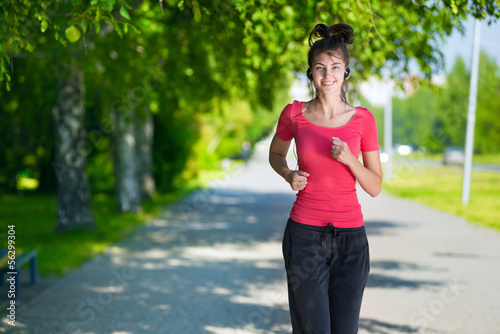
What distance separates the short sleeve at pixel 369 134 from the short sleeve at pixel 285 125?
39 centimetres

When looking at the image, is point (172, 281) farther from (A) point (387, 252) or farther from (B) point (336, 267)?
(B) point (336, 267)

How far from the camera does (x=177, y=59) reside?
1443 centimetres

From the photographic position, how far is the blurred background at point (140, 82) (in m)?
5.42

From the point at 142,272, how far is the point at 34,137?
14994mm

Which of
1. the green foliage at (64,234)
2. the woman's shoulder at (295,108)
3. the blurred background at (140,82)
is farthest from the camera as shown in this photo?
the green foliage at (64,234)

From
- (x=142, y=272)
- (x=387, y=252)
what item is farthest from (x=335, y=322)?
(x=387, y=252)

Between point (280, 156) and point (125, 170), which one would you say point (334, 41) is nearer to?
point (280, 156)

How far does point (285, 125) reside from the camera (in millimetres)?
3123

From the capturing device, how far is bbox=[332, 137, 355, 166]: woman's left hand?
2.74m

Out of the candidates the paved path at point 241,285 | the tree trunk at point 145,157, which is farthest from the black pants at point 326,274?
the tree trunk at point 145,157

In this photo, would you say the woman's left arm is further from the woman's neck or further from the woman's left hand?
the woman's neck

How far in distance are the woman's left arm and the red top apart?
45 mm

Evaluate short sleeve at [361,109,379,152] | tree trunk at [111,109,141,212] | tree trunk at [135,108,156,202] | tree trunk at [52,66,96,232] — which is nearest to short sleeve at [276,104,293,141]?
short sleeve at [361,109,379,152]

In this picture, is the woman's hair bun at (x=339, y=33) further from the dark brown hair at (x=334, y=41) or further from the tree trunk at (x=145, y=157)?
the tree trunk at (x=145, y=157)
